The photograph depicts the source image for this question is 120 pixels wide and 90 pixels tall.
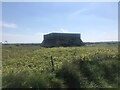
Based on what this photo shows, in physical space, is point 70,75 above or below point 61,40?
below

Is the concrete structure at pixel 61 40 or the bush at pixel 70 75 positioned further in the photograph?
the concrete structure at pixel 61 40

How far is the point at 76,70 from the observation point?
13.6 meters

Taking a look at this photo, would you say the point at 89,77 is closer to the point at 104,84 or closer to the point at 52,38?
the point at 104,84

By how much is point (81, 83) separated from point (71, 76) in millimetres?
585

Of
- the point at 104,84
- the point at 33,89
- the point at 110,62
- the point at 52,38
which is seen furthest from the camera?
the point at 52,38

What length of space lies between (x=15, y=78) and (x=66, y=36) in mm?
67151

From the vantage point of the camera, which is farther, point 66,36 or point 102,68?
point 66,36

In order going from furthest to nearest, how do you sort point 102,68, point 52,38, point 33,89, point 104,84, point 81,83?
point 52,38 < point 102,68 < point 104,84 < point 81,83 < point 33,89

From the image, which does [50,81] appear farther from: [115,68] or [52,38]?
[52,38]

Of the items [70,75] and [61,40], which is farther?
[61,40]

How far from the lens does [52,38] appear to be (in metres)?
78.1

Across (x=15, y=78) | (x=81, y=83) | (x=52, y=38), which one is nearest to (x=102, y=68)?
(x=81, y=83)

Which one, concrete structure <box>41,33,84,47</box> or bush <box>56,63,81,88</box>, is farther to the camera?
concrete structure <box>41,33,84,47</box>

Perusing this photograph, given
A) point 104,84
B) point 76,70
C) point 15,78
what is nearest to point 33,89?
point 15,78
